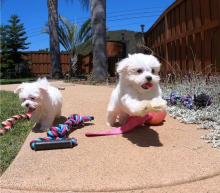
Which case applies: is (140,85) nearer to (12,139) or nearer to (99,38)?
(12,139)

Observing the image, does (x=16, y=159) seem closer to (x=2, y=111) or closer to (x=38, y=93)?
(x=38, y=93)

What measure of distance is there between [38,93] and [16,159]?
1.24 metres

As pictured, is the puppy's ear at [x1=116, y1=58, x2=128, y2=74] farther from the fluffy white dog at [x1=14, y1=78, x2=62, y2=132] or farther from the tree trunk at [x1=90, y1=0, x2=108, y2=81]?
the tree trunk at [x1=90, y1=0, x2=108, y2=81]

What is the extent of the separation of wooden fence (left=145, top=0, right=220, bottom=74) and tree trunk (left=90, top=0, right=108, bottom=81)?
7.14 ft

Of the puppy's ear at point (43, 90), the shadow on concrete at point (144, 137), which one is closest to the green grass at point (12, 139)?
the puppy's ear at point (43, 90)

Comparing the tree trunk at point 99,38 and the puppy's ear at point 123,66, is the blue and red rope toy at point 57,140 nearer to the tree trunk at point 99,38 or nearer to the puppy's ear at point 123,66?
the puppy's ear at point 123,66

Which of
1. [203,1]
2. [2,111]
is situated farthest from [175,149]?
[203,1]

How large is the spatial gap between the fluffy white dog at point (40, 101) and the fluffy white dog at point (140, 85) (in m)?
1.19

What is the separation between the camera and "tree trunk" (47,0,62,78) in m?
20.8

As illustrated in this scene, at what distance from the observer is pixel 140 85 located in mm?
4539

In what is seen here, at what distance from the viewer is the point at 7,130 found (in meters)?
5.66

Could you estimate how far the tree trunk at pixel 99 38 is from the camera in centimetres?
1349

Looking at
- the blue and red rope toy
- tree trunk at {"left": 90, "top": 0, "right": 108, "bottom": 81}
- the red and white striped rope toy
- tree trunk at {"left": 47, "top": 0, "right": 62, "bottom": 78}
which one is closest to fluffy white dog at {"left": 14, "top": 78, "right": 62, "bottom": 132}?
the red and white striped rope toy

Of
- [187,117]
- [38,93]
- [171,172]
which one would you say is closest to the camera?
[171,172]
